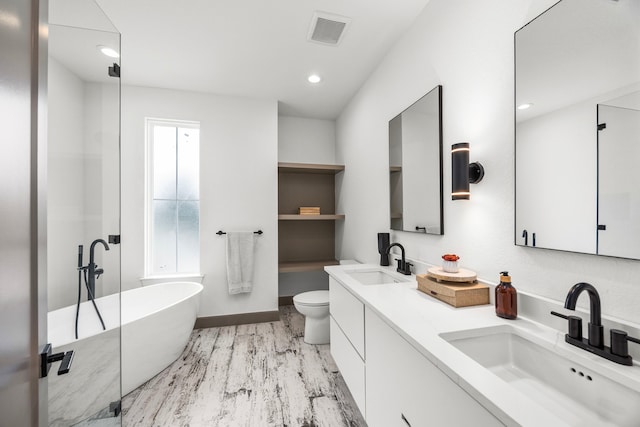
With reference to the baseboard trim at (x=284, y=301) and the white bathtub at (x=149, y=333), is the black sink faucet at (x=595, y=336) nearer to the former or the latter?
the white bathtub at (x=149, y=333)

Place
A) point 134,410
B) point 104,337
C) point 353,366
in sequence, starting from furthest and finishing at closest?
point 134,410
point 353,366
point 104,337

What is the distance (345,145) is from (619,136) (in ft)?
8.88

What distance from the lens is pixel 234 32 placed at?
200cm

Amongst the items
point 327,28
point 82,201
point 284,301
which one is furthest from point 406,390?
point 284,301

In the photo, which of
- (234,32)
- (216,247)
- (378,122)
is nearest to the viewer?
(234,32)

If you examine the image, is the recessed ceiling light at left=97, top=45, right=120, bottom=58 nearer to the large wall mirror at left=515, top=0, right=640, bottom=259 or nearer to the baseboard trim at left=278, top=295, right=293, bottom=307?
the large wall mirror at left=515, top=0, right=640, bottom=259

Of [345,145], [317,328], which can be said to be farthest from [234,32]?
[317,328]

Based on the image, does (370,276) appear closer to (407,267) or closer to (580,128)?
(407,267)

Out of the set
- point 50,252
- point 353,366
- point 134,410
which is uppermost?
point 50,252

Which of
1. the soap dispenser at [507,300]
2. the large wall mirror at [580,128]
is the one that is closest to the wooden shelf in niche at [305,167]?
the large wall mirror at [580,128]

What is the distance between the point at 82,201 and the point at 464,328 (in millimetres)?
1844

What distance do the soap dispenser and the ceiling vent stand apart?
1898mm

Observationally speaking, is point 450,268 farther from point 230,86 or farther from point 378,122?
point 230,86

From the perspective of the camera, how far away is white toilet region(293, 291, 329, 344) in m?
2.51
